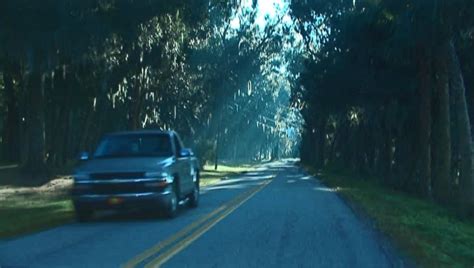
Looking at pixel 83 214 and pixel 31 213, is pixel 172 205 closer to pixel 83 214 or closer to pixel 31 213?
pixel 83 214

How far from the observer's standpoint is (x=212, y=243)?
42.8ft

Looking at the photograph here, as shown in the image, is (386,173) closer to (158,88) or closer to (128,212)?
(158,88)

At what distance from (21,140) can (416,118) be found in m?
23.4

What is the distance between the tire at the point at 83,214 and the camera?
17.2 metres

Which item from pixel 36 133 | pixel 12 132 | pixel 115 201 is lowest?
pixel 115 201

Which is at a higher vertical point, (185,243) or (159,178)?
(159,178)

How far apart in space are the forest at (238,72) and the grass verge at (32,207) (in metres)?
3.39

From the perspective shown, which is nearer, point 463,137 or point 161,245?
point 161,245

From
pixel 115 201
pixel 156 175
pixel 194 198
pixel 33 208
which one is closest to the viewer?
pixel 115 201

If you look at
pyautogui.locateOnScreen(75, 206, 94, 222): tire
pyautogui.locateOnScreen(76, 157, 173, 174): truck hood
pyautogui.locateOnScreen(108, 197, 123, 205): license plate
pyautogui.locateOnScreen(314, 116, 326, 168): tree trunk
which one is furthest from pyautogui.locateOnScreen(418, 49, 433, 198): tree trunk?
pyautogui.locateOnScreen(314, 116, 326, 168): tree trunk

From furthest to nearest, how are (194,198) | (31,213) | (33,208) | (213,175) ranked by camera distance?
(213,175) < (194,198) < (33,208) < (31,213)

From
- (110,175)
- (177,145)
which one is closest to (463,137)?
(177,145)

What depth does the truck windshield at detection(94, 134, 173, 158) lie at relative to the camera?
727 inches

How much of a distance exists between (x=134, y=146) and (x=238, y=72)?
33567mm
